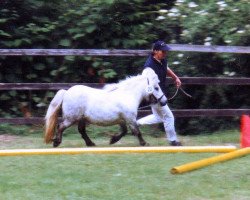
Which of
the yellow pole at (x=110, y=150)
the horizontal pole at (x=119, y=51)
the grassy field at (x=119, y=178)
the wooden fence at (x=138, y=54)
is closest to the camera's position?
the grassy field at (x=119, y=178)

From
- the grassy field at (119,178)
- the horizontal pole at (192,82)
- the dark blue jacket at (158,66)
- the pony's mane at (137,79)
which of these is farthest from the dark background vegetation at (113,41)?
the grassy field at (119,178)

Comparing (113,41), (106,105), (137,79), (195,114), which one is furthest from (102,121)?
(113,41)

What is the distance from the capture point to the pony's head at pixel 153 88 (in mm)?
11148

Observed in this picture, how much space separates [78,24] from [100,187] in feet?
22.2

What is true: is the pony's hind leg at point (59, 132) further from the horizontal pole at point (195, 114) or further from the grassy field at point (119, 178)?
the horizontal pole at point (195, 114)

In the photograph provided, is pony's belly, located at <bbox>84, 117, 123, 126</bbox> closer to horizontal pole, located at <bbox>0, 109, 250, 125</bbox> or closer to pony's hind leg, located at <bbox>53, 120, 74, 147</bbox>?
pony's hind leg, located at <bbox>53, 120, 74, 147</bbox>

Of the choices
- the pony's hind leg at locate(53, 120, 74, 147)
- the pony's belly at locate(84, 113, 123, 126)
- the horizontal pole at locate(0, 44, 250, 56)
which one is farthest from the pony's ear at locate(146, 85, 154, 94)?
the horizontal pole at locate(0, 44, 250, 56)

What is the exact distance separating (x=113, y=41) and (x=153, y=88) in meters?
3.47

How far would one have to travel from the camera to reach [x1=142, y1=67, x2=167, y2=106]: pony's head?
11.1 meters

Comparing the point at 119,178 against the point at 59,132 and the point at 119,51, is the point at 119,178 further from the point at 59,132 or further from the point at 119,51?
the point at 119,51

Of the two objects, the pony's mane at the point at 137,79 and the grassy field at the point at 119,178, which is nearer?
the grassy field at the point at 119,178

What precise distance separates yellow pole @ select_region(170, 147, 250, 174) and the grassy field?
62 mm

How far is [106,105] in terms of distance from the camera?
11.0 metres

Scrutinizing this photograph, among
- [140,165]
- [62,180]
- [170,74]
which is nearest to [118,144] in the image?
[170,74]
